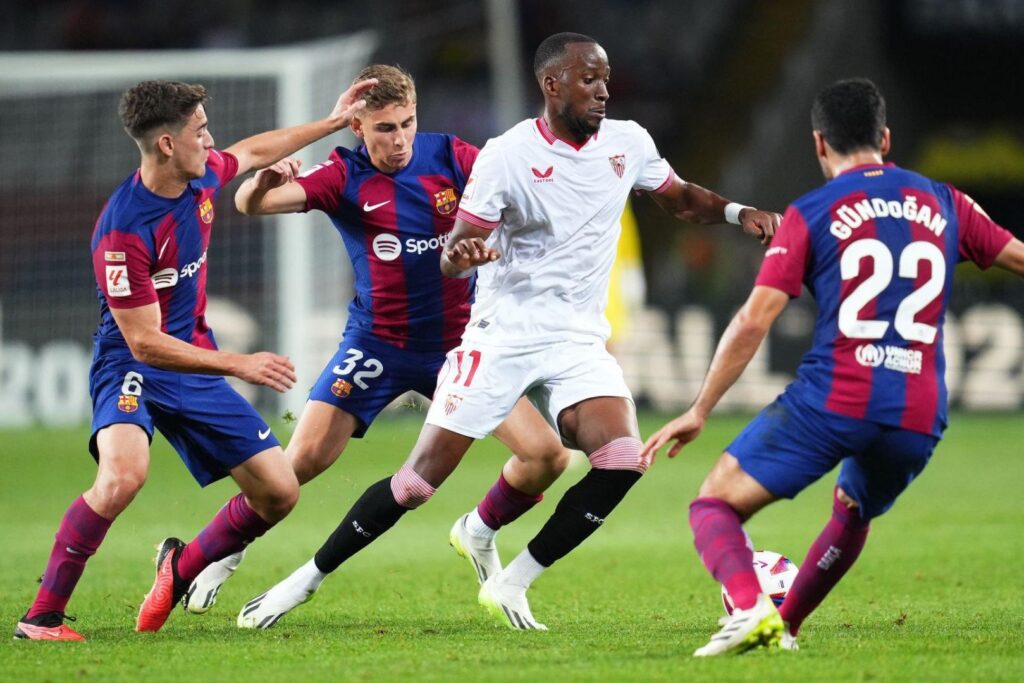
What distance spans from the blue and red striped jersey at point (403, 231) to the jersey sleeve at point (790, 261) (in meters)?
2.44

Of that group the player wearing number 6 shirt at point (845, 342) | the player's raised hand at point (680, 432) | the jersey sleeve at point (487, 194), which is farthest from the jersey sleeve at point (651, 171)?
the player's raised hand at point (680, 432)

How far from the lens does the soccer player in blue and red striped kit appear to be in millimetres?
6613

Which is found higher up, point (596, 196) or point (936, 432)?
point (596, 196)

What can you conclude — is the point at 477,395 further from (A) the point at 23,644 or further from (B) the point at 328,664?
(A) the point at 23,644

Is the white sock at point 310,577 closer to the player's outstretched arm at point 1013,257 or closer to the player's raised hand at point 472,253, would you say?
the player's raised hand at point 472,253

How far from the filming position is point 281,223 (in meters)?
17.0

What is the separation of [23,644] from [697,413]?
9.82 ft

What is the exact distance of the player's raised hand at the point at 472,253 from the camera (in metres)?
6.50

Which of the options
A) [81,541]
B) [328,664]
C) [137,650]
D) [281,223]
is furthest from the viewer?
[281,223]

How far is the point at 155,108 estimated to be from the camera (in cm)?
672

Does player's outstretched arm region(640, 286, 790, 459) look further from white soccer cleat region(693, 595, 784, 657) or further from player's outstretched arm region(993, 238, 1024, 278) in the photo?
player's outstretched arm region(993, 238, 1024, 278)

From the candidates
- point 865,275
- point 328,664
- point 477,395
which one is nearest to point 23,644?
point 328,664

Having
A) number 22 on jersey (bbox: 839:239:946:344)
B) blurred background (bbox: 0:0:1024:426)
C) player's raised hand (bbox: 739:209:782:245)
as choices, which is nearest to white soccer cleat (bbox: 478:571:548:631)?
player's raised hand (bbox: 739:209:782:245)

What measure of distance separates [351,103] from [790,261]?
272 centimetres
